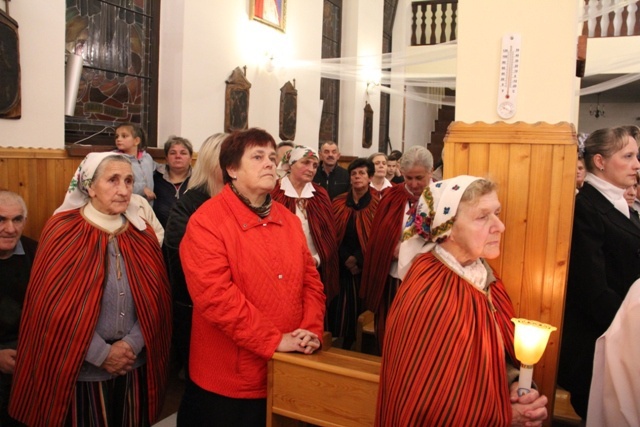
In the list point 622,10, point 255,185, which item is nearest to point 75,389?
point 255,185

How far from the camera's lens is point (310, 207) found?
158 inches

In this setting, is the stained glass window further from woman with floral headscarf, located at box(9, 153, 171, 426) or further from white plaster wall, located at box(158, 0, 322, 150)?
woman with floral headscarf, located at box(9, 153, 171, 426)

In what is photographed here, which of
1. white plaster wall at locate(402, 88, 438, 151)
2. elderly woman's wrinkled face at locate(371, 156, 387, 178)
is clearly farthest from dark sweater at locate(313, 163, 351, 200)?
white plaster wall at locate(402, 88, 438, 151)

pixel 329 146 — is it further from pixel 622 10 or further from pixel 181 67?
pixel 622 10

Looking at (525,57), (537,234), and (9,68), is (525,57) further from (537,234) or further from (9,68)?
(9,68)

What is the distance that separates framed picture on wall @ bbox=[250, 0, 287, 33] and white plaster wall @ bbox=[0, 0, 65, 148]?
3154mm

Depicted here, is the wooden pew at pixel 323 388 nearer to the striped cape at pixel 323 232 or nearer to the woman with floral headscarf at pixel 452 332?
the woman with floral headscarf at pixel 452 332

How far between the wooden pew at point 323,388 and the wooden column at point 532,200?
67 centimetres

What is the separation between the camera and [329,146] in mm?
6305

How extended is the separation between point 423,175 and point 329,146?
2.66m

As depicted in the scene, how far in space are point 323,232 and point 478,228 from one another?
211 centimetres

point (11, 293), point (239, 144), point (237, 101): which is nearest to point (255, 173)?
point (239, 144)

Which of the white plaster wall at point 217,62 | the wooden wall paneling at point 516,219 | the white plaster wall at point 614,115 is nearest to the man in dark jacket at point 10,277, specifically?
the wooden wall paneling at point 516,219

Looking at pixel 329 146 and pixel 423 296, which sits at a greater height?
pixel 329 146
